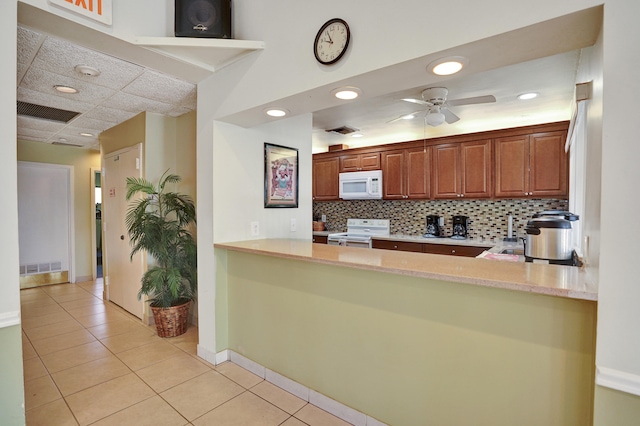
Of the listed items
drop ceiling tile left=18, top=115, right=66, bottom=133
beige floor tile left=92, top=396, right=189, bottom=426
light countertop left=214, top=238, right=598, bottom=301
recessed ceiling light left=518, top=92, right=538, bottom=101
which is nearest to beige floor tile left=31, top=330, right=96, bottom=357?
beige floor tile left=92, top=396, right=189, bottom=426

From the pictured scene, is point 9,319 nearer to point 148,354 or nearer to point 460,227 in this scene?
point 148,354

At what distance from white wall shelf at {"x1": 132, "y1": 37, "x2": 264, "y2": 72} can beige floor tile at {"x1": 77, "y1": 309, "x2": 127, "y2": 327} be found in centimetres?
305

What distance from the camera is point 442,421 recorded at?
1.60 m

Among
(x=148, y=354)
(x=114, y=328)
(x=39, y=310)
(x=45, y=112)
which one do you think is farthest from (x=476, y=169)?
(x=39, y=310)

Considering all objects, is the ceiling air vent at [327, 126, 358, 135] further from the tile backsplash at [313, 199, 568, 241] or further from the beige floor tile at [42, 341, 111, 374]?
the beige floor tile at [42, 341, 111, 374]

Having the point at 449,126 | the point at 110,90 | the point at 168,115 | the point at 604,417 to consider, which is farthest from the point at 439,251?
the point at 110,90

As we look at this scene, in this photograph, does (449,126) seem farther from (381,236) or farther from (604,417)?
(604,417)

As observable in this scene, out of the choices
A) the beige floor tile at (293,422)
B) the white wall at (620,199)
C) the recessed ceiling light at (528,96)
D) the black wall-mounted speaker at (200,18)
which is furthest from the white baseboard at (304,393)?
the recessed ceiling light at (528,96)

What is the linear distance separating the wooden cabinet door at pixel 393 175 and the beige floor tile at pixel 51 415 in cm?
430

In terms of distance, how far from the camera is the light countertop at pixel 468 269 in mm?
1232

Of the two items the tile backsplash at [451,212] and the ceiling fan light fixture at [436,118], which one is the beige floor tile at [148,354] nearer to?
the ceiling fan light fixture at [436,118]

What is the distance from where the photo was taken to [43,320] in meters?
3.59

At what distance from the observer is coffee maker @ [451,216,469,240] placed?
4.50 metres

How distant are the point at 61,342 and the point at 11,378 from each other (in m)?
1.87
